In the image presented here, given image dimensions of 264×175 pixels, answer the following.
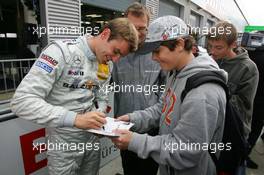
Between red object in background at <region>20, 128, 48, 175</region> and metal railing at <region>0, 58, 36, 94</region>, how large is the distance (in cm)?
89

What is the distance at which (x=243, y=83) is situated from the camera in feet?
7.04

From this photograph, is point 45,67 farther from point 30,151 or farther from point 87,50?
point 30,151

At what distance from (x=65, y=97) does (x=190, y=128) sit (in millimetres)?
805

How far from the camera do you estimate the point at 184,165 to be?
117 cm

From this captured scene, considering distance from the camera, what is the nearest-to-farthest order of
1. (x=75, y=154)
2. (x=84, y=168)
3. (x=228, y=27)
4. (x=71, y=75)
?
(x=71, y=75) < (x=75, y=154) < (x=84, y=168) < (x=228, y=27)

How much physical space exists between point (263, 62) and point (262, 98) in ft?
1.62

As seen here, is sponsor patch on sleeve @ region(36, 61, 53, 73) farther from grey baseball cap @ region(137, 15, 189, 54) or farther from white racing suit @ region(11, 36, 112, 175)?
grey baseball cap @ region(137, 15, 189, 54)

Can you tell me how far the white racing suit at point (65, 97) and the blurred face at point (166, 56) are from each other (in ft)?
1.55

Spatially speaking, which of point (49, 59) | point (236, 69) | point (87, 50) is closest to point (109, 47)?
point (87, 50)

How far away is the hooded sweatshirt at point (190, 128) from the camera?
1.06 metres

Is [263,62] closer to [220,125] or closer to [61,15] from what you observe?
[220,125]

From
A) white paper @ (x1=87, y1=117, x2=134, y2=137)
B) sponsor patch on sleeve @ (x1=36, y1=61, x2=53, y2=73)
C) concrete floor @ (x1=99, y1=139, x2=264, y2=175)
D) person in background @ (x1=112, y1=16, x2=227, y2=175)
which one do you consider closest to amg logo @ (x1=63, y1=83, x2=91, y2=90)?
sponsor patch on sleeve @ (x1=36, y1=61, x2=53, y2=73)

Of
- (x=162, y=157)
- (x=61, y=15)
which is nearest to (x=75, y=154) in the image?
(x=162, y=157)

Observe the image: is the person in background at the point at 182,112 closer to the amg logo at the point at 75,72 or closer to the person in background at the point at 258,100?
the amg logo at the point at 75,72
